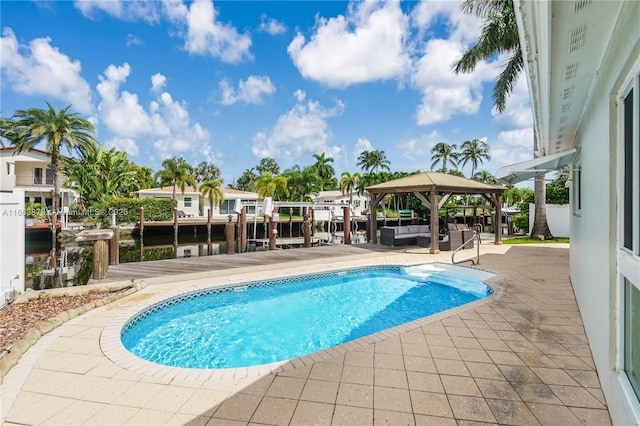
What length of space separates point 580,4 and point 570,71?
1.27 m

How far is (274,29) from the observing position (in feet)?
46.9

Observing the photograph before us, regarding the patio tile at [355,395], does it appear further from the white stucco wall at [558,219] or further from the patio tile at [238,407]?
the white stucco wall at [558,219]

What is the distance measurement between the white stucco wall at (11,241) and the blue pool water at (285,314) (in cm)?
254

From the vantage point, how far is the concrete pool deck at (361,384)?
277 cm

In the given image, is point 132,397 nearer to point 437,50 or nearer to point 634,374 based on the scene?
point 634,374

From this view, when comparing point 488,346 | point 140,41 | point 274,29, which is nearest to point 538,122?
point 488,346

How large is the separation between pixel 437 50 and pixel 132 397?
52.5 ft

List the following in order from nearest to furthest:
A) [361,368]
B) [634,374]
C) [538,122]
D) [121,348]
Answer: [634,374] → [361,368] → [121,348] → [538,122]

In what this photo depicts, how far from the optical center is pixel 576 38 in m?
2.29

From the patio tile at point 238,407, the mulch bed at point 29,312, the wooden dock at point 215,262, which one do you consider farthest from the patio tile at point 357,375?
the wooden dock at point 215,262

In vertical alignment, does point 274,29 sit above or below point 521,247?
above

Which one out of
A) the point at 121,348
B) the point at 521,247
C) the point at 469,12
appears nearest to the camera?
the point at 121,348

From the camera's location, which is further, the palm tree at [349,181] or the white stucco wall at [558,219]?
the palm tree at [349,181]

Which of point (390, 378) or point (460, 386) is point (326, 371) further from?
point (460, 386)
